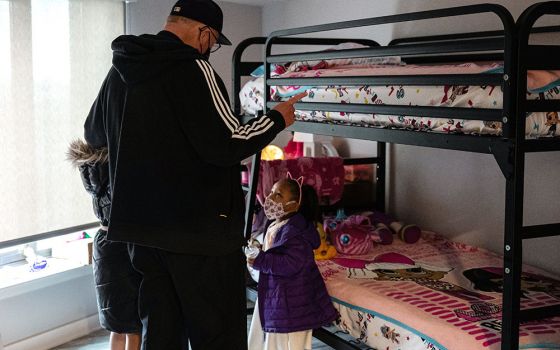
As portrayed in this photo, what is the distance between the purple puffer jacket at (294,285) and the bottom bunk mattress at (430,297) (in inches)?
3.0

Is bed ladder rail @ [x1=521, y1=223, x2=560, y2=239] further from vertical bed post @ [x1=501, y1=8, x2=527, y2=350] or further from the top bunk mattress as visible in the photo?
the top bunk mattress

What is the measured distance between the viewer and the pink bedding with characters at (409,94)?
1979 millimetres

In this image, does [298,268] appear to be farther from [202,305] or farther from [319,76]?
[319,76]

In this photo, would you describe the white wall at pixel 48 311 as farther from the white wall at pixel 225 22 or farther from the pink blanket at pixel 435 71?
the pink blanket at pixel 435 71

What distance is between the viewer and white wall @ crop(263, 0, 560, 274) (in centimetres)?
298

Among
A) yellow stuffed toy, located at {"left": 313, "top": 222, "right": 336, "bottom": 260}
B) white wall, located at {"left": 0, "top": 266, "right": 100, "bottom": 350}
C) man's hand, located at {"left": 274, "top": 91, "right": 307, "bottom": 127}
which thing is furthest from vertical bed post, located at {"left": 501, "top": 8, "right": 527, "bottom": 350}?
white wall, located at {"left": 0, "top": 266, "right": 100, "bottom": 350}

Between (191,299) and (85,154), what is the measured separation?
782mm

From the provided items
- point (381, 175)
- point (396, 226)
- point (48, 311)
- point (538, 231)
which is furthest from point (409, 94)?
point (48, 311)

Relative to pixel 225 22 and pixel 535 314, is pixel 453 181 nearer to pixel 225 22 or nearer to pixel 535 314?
pixel 535 314

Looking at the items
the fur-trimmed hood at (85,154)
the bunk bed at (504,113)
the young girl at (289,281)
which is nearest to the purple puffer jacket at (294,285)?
the young girl at (289,281)

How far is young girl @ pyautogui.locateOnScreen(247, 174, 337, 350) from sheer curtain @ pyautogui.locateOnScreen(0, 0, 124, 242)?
4.34ft

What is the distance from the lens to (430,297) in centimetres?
251

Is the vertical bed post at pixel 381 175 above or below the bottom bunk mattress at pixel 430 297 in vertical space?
above

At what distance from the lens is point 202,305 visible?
2.16 m
